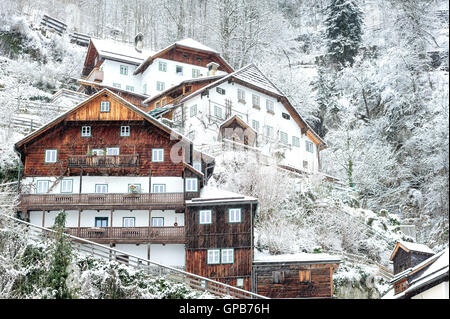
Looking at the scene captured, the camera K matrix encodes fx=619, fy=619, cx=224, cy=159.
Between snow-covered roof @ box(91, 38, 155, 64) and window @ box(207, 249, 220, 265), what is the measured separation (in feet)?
91.1

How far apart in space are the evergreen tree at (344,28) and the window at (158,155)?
20.8 metres

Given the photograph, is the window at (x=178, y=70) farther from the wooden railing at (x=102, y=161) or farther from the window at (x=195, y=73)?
the wooden railing at (x=102, y=161)

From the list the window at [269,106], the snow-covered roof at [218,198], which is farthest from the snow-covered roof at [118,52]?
the snow-covered roof at [218,198]

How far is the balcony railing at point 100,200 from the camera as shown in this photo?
2980 centimetres

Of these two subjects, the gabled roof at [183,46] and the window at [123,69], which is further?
the window at [123,69]

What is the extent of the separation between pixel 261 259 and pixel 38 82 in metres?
29.1

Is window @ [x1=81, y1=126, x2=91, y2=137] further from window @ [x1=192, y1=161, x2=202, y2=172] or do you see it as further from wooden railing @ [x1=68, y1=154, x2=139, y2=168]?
window @ [x1=192, y1=161, x2=202, y2=172]

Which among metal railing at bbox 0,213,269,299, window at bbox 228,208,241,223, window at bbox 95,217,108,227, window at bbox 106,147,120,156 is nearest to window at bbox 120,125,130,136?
window at bbox 106,147,120,156

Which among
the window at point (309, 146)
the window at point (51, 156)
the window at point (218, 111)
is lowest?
the window at point (51, 156)

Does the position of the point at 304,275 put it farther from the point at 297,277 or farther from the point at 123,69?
the point at 123,69

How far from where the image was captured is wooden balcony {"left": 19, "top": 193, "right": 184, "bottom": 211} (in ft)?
97.8
